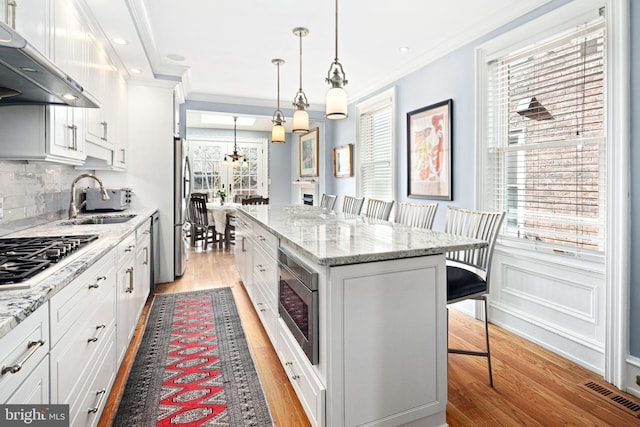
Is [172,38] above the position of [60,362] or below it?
above

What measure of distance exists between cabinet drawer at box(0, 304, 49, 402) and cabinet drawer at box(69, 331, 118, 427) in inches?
15.2

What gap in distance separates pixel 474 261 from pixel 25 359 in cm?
221

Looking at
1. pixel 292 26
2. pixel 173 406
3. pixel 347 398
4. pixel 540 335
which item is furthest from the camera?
pixel 292 26

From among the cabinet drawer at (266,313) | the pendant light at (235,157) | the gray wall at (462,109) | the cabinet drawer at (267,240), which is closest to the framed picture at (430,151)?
the gray wall at (462,109)

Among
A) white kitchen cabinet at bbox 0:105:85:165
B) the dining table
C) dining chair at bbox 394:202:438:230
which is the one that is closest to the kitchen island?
dining chair at bbox 394:202:438:230

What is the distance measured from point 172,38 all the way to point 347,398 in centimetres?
343

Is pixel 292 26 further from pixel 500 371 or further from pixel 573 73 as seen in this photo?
pixel 500 371

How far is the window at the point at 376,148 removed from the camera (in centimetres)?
451

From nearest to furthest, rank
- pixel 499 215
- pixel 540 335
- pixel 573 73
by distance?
pixel 499 215
pixel 573 73
pixel 540 335

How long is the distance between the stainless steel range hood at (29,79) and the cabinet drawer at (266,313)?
1588 mm

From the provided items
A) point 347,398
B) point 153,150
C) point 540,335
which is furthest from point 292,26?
point 540,335

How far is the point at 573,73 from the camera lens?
2.38m

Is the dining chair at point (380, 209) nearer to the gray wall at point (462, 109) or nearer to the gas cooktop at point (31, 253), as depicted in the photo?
the gray wall at point (462, 109)

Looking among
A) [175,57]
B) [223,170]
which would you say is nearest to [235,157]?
[223,170]
